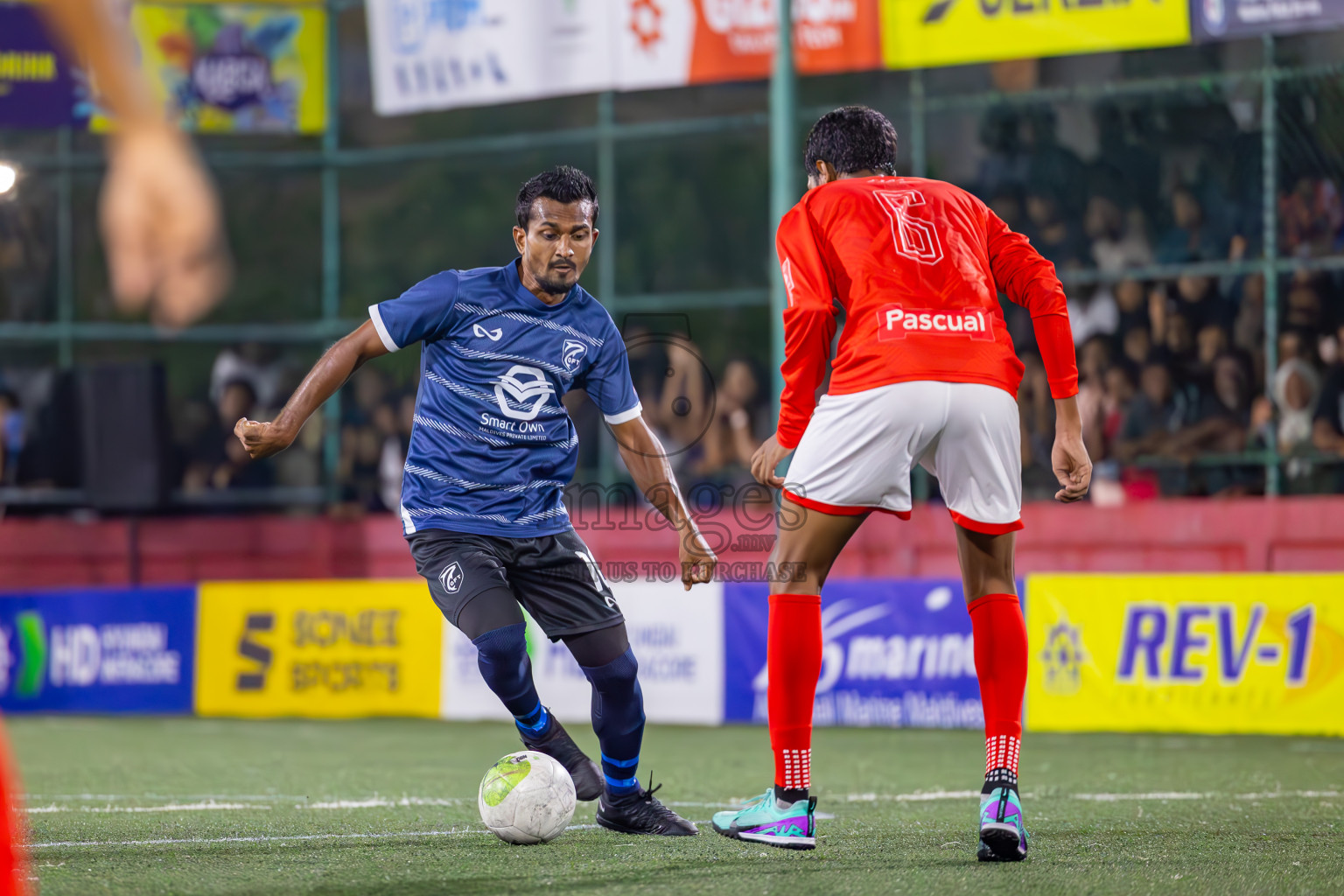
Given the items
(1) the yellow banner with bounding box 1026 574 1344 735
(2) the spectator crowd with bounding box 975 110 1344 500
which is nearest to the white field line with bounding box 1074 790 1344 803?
(1) the yellow banner with bounding box 1026 574 1344 735

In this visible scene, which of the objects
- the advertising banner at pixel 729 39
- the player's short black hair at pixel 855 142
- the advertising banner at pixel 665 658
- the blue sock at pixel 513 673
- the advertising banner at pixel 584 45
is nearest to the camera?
the player's short black hair at pixel 855 142

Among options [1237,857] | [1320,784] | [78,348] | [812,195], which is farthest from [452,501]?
[78,348]

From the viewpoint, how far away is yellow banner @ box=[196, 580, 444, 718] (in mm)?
12859

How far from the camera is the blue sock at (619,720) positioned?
5703 mm

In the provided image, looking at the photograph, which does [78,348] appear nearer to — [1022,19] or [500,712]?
[500,712]

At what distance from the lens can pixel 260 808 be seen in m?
6.59

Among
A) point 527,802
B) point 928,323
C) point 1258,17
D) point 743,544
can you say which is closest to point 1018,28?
point 1258,17

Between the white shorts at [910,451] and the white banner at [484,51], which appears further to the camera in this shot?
the white banner at [484,51]

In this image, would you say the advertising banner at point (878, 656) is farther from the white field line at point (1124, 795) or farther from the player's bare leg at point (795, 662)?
the player's bare leg at point (795, 662)

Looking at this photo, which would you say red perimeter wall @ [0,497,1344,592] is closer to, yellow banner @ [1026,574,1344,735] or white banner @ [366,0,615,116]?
yellow banner @ [1026,574,1344,735]

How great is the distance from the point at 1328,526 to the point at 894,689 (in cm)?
327

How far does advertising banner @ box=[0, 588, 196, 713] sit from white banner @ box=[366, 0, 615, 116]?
5.35m

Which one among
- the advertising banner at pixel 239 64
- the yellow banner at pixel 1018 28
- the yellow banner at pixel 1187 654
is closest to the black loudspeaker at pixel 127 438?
the advertising banner at pixel 239 64

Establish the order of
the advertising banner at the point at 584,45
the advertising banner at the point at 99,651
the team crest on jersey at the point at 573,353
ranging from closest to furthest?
1. the team crest on jersey at the point at 573,353
2. the advertising banner at the point at 99,651
3. the advertising banner at the point at 584,45
